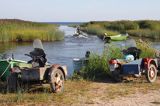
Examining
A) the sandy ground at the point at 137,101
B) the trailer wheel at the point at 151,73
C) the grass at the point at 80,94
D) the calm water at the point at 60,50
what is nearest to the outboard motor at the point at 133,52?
the trailer wheel at the point at 151,73

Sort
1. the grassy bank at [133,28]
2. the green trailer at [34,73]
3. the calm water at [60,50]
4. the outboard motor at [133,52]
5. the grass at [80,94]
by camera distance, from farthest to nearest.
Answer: the grassy bank at [133,28] → the calm water at [60,50] → the outboard motor at [133,52] → the green trailer at [34,73] → the grass at [80,94]

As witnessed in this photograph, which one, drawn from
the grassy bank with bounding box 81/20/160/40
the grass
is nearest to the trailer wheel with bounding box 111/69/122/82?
the grass

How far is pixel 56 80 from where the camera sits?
10078mm

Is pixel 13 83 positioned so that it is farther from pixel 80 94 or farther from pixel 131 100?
pixel 131 100

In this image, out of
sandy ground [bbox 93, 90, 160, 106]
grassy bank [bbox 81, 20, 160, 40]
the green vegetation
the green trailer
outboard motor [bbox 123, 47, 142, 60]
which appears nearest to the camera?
sandy ground [bbox 93, 90, 160, 106]

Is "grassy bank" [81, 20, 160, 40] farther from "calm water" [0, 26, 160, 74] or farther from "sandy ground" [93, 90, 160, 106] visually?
"sandy ground" [93, 90, 160, 106]

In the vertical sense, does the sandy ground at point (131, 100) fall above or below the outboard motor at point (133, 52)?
below

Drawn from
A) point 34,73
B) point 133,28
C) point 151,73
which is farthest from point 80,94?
point 133,28

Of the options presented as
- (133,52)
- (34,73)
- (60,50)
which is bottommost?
(60,50)

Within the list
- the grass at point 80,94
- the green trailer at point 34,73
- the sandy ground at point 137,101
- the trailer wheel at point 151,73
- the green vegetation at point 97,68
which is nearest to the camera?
the sandy ground at point 137,101

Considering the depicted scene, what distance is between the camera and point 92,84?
11477 mm

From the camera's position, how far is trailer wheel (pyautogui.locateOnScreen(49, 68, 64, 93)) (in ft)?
32.4

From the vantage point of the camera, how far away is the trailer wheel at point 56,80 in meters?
9.89

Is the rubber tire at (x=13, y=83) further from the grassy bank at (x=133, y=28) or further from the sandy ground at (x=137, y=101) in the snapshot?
the grassy bank at (x=133, y=28)
